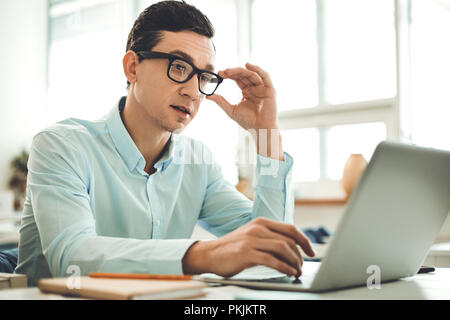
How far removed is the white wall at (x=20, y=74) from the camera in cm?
552

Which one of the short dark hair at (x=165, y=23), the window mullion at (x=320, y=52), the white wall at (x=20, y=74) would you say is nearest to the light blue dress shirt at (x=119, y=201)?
the short dark hair at (x=165, y=23)

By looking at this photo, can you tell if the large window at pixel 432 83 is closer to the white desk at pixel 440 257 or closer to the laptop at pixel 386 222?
the white desk at pixel 440 257

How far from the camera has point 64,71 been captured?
5949mm

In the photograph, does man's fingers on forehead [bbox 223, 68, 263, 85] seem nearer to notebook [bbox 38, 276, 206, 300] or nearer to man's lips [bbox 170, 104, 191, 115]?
man's lips [bbox 170, 104, 191, 115]

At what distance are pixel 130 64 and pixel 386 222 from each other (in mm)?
1077

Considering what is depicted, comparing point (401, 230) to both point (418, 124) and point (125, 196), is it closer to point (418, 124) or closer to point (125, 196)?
point (125, 196)

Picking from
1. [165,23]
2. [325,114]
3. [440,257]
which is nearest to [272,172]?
[165,23]

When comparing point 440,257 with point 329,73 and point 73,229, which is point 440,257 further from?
point 329,73

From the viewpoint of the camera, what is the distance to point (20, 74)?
5746 mm

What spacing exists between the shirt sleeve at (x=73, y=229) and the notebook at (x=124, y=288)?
0.16 meters

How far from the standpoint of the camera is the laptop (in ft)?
2.29

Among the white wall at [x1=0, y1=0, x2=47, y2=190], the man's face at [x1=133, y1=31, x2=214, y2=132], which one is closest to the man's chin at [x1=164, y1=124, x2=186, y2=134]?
the man's face at [x1=133, y1=31, x2=214, y2=132]

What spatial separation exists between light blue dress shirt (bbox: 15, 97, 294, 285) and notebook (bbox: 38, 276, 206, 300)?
0.60ft

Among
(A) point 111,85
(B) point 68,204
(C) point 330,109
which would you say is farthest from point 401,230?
(A) point 111,85
